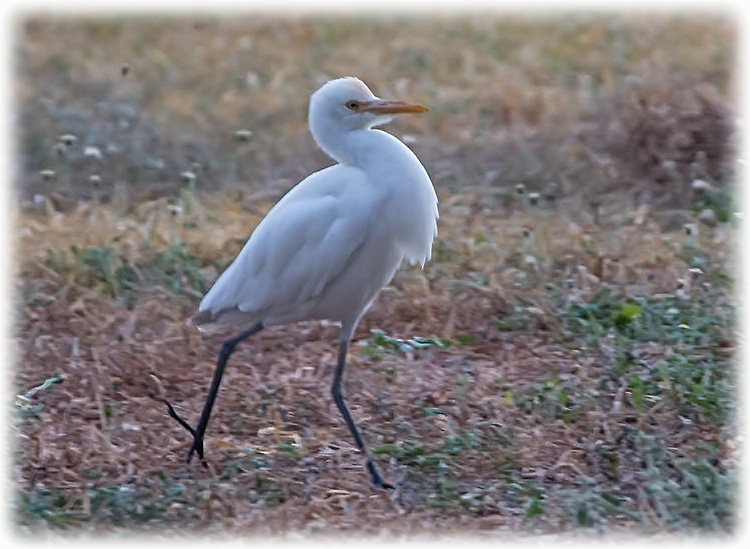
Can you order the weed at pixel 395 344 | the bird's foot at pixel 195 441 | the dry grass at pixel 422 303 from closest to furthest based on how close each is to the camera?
the dry grass at pixel 422 303
the bird's foot at pixel 195 441
the weed at pixel 395 344

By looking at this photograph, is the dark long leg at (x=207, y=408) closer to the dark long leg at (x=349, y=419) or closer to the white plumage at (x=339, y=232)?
the white plumage at (x=339, y=232)

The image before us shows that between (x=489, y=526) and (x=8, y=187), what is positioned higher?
(x=8, y=187)

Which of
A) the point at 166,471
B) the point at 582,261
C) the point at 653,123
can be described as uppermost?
the point at 653,123

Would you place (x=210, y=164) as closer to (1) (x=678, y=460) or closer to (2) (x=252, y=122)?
(2) (x=252, y=122)

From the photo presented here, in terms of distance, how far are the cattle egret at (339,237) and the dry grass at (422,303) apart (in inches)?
10.7

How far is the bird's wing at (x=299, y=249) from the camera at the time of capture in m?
3.47

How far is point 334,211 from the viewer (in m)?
3.51

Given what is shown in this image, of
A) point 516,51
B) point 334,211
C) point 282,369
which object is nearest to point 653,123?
point 516,51

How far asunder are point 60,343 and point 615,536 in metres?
2.30

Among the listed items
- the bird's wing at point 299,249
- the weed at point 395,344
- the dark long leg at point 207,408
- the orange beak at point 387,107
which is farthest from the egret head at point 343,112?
the weed at point 395,344

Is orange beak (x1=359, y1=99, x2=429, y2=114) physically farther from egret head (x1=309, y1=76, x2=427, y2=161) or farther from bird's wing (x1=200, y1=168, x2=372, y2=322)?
bird's wing (x1=200, y1=168, x2=372, y2=322)

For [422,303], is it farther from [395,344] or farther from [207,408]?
[207,408]

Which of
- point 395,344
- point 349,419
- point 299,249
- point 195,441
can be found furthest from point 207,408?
point 395,344

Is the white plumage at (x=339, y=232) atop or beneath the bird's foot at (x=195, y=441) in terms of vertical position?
atop
